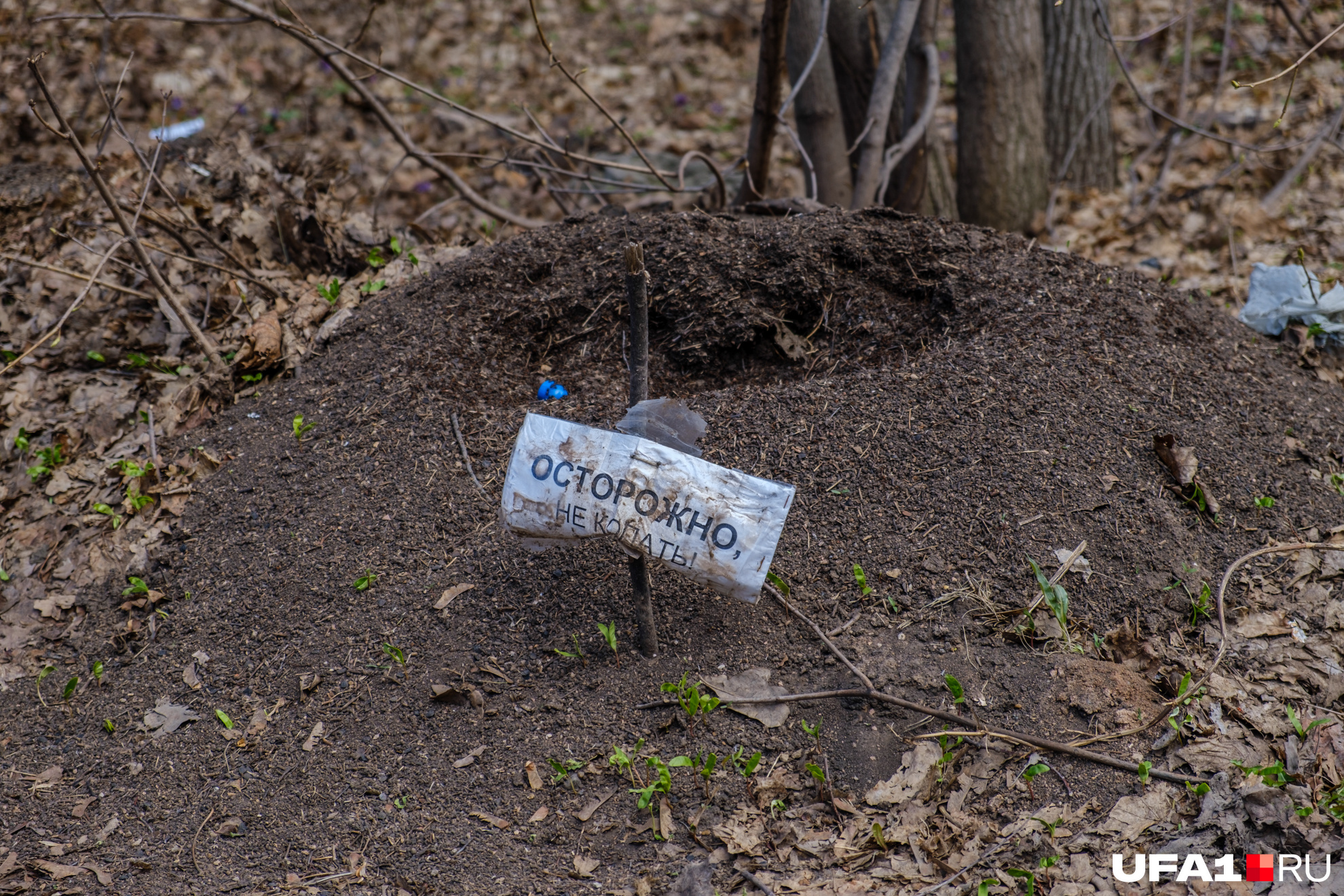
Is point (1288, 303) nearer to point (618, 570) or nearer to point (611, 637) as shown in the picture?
point (618, 570)

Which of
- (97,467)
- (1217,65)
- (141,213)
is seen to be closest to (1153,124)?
(1217,65)

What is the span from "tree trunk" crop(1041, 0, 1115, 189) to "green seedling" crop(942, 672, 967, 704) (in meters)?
4.24

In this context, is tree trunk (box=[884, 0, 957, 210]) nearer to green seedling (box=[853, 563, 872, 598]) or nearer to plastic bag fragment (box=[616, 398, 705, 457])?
green seedling (box=[853, 563, 872, 598])

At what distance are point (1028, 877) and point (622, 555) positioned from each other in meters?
1.26

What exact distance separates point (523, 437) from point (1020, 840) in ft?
4.64

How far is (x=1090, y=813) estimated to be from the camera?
6.60 ft

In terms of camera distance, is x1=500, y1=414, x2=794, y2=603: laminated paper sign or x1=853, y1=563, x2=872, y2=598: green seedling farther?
x1=853, y1=563, x2=872, y2=598: green seedling

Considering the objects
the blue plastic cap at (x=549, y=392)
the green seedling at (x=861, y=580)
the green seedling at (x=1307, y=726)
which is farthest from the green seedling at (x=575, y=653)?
the green seedling at (x=1307, y=726)

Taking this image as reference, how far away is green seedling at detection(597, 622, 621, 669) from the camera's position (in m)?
2.31

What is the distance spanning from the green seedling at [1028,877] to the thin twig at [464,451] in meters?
1.72

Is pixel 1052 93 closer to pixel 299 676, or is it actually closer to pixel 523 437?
pixel 523 437

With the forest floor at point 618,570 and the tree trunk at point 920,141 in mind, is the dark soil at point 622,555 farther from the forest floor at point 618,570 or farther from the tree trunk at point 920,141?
the tree trunk at point 920,141

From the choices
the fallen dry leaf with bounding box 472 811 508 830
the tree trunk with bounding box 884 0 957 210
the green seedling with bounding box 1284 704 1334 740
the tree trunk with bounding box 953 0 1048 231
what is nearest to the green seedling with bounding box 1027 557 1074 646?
the green seedling with bounding box 1284 704 1334 740

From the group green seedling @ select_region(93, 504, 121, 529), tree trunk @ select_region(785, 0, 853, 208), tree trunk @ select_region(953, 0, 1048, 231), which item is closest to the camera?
green seedling @ select_region(93, 504, 121, 529)
